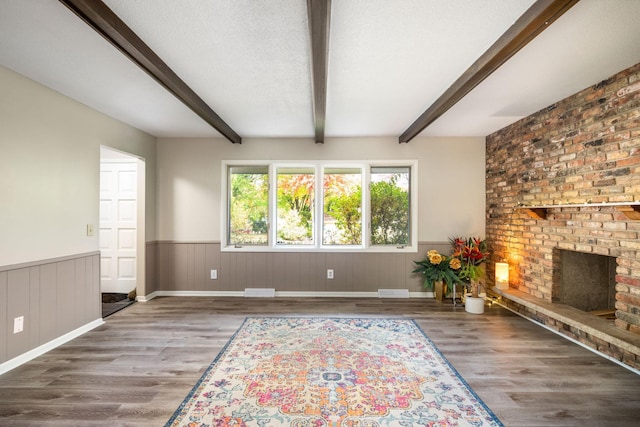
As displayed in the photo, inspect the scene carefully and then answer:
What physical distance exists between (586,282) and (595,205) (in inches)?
46.3

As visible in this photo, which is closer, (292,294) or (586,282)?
(586,282)

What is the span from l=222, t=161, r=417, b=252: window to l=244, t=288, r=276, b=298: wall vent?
0.65 m

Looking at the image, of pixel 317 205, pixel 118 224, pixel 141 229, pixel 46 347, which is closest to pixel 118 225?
pixel 118 224

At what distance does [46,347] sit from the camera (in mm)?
2777

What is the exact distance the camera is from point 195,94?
2939mm

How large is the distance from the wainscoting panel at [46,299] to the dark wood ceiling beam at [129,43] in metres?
2.06

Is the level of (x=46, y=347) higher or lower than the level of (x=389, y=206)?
lower

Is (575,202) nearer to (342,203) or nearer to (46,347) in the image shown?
(342,203)

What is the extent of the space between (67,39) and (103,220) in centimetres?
327

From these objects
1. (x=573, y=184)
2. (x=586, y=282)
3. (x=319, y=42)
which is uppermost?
(x=319, y=42)

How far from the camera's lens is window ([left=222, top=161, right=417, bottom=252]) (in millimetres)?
4676

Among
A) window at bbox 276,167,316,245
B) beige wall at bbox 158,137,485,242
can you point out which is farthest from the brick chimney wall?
window at bbox 276,167,316,245

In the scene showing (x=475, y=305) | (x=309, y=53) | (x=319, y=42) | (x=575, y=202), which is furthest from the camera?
(x=475, y=305)

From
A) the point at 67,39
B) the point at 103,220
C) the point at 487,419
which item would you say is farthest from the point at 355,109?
the point at 103,220
